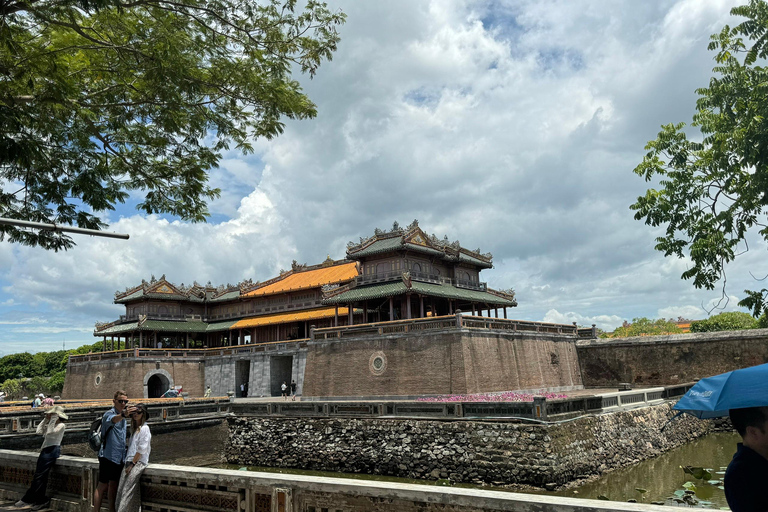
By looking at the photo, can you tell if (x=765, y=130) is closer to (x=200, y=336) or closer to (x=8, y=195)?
(x=8, y=195)

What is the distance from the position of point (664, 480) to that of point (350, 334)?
52.6 feet

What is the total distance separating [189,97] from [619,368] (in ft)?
94.4

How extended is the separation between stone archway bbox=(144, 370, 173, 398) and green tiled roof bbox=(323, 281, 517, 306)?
45.7 feet

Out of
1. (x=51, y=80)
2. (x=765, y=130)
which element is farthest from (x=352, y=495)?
(x=765, y=130)

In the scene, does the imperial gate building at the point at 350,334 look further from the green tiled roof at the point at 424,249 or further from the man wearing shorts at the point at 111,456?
the man wearing shorts at the point at 111,456

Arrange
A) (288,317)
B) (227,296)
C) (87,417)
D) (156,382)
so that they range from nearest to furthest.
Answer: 1. (87,417)
2. (156,382)
3. (288,317)
4. (227,296)

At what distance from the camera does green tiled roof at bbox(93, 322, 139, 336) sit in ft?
139

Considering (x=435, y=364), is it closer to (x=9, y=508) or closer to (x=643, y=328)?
(x=9, y=508)

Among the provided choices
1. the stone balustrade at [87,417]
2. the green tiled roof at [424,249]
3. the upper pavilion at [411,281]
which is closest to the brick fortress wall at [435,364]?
the upper pavilion at [411,281]

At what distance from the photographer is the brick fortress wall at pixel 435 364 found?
82.0 ft

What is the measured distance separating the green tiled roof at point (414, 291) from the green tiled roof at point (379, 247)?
6.37 feet

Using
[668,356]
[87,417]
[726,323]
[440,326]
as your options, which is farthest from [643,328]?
[87,417]

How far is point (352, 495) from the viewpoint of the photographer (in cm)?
562

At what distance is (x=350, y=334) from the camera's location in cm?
2869
